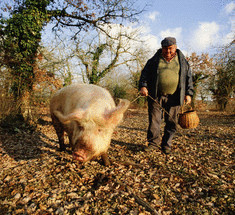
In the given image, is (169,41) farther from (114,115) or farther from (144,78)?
(114,115)

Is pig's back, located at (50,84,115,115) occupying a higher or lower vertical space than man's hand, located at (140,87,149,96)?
lower

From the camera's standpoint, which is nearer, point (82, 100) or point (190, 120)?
point (82, 100)

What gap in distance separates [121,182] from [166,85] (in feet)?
7.41

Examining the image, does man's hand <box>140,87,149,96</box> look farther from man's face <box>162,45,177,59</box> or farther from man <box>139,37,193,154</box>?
man's face <box>162,45,177,59</box>

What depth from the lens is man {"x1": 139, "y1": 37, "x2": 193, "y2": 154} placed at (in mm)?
3600

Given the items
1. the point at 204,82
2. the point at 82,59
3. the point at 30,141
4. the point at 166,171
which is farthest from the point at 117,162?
the point at 204,82

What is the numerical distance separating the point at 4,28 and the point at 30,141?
14.4 feet

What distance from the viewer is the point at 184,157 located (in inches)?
146

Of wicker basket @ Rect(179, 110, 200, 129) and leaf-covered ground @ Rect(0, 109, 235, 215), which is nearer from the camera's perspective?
leaf-covered ground @ Rect(0, 109, 235, 215)

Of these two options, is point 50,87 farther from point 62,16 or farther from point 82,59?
point 82,59

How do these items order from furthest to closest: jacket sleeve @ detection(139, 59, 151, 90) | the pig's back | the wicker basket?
the wicker basket < jacket sleeve @ detection(139, 59, 151, 90) < the pig's back

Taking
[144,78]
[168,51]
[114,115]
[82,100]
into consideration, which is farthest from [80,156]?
[168,51]

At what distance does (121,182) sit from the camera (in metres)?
2.69

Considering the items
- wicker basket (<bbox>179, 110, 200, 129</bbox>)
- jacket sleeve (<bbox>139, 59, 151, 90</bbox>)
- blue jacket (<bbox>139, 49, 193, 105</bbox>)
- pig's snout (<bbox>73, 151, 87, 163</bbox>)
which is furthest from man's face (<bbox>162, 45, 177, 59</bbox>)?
pig's snout (<bbox>73, 151, 87, 163</bbox>)
